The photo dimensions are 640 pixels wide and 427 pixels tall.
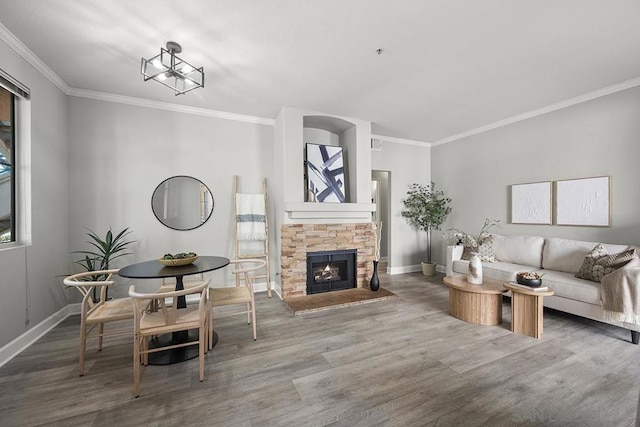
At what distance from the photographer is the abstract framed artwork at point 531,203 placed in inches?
Answer: 148

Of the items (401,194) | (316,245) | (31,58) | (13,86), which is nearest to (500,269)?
(401,194)

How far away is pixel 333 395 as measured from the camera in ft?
5.78

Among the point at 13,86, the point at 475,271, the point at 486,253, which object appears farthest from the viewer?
the point at 486,253

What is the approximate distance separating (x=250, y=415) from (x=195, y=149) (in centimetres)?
335

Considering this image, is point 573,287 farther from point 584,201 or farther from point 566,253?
point 584,201

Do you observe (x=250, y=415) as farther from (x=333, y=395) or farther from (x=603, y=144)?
(x=603, y=144)

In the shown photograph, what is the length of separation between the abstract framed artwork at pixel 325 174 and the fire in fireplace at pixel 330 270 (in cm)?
87

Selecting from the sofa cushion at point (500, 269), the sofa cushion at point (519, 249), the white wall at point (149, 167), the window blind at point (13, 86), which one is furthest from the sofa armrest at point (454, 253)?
the window blind at point (13, 86)

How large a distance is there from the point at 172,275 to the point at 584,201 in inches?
194

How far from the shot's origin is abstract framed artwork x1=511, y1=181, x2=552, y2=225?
12.3ft

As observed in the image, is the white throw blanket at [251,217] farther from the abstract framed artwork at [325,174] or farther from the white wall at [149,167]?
the abstract framed artwork at [325,174]

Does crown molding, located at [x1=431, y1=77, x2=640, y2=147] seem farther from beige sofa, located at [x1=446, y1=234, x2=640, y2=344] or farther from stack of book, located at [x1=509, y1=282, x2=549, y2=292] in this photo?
stack of book, located at [x1=509, y1=282, x2=549, y2=292]

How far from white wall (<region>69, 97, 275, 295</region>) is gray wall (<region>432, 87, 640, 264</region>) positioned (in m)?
3.79

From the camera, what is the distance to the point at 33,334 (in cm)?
247
